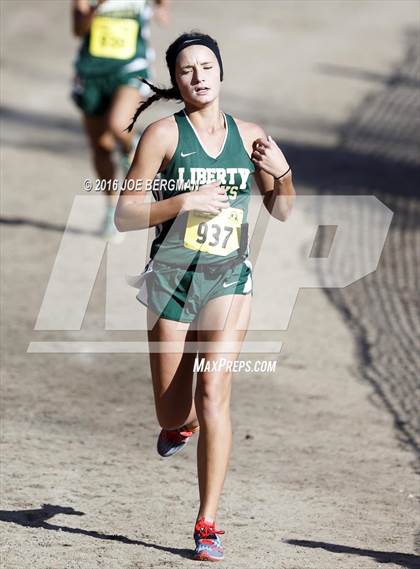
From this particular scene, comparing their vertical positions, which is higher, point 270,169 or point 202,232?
point 270,169

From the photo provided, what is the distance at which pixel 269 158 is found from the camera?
539 cm

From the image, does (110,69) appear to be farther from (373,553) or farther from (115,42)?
(373,553)

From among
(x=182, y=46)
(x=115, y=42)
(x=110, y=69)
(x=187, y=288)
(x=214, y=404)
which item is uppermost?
(x=182, y=46)

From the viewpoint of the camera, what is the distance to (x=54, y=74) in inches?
713

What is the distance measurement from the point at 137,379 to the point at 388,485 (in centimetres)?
217

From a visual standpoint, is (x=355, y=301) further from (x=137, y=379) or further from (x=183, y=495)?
(x=183, y=495)

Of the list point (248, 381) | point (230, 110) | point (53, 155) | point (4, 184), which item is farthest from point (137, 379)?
point (230, 110)

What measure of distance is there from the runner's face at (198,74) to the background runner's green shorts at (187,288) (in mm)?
718

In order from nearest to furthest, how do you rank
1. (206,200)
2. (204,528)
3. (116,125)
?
(206,200) → (204,528) → (116,125)

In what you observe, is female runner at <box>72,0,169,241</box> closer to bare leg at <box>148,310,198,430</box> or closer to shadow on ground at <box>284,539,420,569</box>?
bare leg at <box>148,310,198,430</box>

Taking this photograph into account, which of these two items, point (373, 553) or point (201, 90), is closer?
point (201, 90)

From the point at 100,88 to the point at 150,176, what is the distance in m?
5.69

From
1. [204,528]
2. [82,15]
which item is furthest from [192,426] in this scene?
[82,15]

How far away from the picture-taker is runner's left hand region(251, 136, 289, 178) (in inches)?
213
